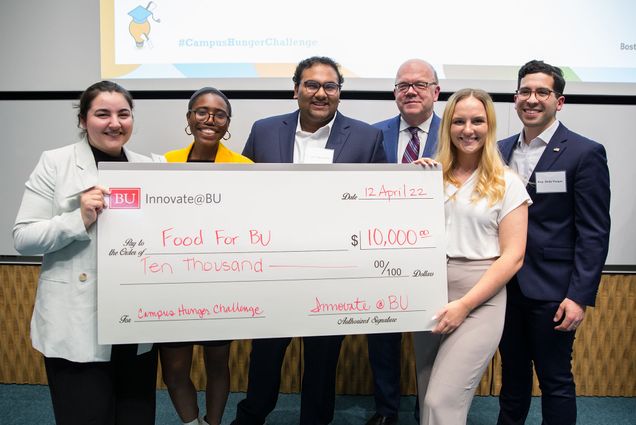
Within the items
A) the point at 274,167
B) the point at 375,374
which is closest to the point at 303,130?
the point at 274,167

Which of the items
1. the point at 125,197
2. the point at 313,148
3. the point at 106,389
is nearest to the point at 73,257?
the point at 125,197

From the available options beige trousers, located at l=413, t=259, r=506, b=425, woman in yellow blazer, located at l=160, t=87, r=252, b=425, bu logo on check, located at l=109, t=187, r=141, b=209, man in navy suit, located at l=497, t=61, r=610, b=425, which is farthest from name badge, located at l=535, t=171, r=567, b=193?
bu logo on check, located at l=109, t=187, r=141, b=209

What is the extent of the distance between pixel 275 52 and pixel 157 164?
1453 millimetres

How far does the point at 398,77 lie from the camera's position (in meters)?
2.31

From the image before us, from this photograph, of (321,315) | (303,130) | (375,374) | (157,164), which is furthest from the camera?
(375,374)

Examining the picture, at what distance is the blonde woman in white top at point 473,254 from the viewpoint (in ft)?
4.91

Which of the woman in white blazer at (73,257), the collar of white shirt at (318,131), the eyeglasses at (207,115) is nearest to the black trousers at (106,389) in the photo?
the woman in white blazer at (73,257)

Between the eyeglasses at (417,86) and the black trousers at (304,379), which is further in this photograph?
the eyeglasses at (417,86)

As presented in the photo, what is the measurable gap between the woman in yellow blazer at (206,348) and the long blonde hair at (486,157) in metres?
0.90

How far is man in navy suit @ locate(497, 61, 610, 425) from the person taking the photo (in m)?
1.78

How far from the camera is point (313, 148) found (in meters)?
1.99

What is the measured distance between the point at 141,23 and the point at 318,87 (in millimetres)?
1428

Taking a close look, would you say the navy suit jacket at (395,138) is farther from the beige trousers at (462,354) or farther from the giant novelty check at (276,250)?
the beige trousers at (462,354)

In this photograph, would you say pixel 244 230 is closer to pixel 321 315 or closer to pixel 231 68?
pixel 321 315
